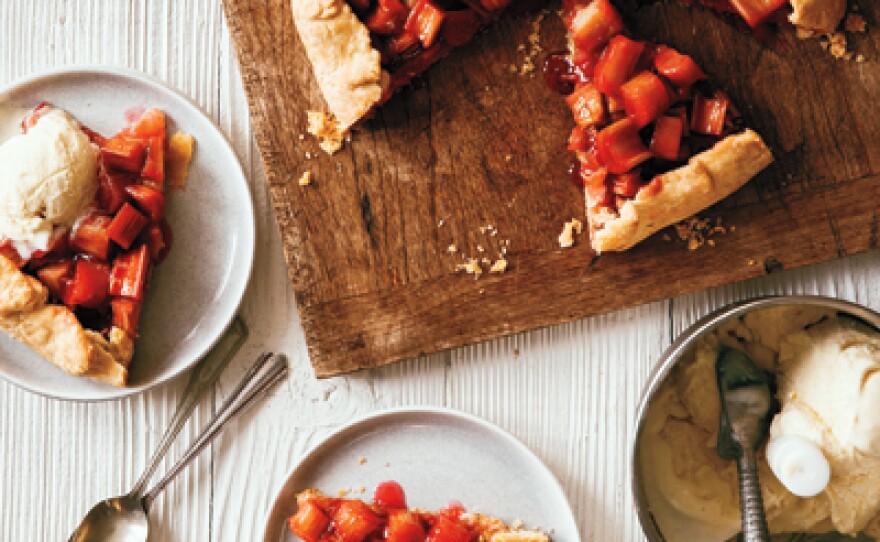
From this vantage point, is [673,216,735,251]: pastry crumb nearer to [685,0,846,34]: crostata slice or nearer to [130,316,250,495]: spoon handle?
[685,0,846,34]: crostata slice

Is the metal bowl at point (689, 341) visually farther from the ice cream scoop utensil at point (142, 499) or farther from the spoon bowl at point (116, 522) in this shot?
the spoon bowl at point (116, 522)

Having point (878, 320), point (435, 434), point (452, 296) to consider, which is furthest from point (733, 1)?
point (435, 434)

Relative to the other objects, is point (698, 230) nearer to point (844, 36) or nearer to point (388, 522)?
point (844, 36)

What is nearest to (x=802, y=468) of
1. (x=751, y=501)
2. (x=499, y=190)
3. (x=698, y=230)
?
(x=751, y=501)

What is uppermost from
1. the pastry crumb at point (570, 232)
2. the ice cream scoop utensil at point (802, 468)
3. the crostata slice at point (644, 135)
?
the crostata slice at point (644, 135)

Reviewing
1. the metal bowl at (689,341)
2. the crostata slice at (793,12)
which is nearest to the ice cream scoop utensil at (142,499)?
the metal bowl at (689,341)

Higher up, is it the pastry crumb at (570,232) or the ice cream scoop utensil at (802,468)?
the pastry crumb at (570,232)

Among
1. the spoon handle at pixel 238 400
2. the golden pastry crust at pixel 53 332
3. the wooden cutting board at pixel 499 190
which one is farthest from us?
the spoon handle at pixel 238 400
